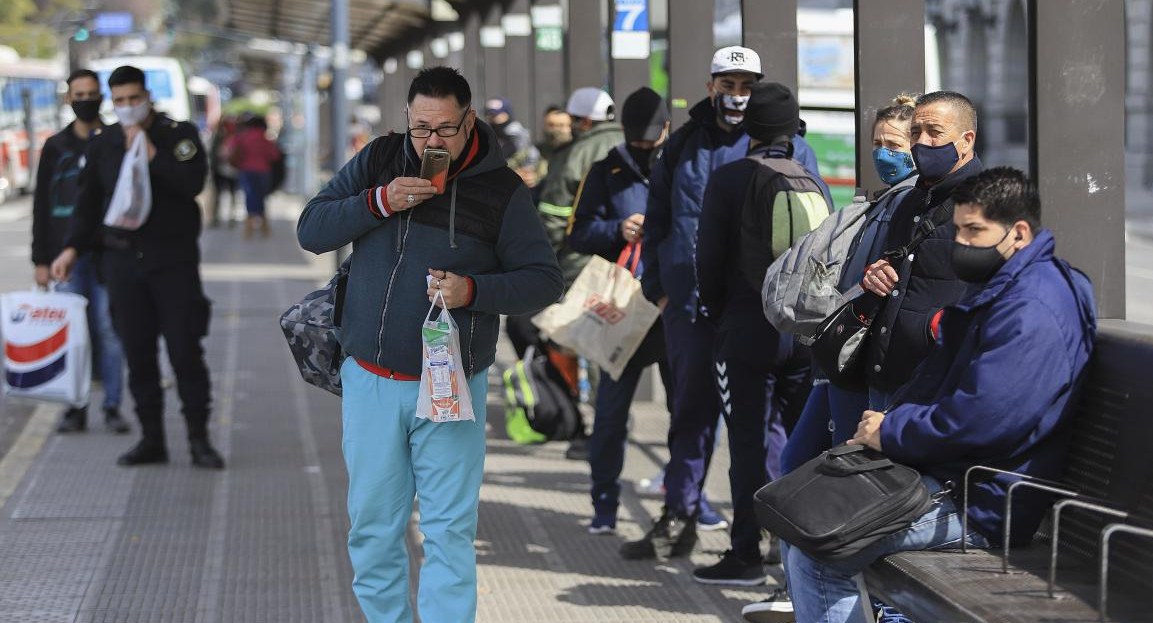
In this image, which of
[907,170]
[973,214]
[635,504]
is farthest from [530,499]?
[973,214]

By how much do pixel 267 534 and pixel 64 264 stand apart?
2.17m

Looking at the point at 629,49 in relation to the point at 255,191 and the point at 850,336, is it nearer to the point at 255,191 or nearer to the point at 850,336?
the point at 850,336

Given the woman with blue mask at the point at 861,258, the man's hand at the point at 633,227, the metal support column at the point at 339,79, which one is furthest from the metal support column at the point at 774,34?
the metal support column at the point at 339,79

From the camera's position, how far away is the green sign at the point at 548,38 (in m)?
14.5

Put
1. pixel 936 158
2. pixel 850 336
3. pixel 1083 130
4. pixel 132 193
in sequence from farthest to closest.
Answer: pixel 132 193, pixel 1083 130, pixel 850 336, pixel 936 158

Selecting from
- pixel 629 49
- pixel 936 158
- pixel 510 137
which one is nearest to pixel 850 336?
pixel 936 158

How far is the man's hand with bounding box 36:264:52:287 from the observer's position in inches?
343

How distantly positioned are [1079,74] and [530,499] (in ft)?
11.6

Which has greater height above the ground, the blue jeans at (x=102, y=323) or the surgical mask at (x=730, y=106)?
the surgical mask at (x=730, y=106)

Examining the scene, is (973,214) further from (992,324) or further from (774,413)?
(774,413)

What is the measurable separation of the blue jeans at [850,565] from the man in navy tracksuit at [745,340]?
1.29 meters

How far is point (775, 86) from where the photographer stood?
5.77 m

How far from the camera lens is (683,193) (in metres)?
6.27

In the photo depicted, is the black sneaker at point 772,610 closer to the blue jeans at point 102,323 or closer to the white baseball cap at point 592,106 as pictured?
the white baseball cap at point 592,106
